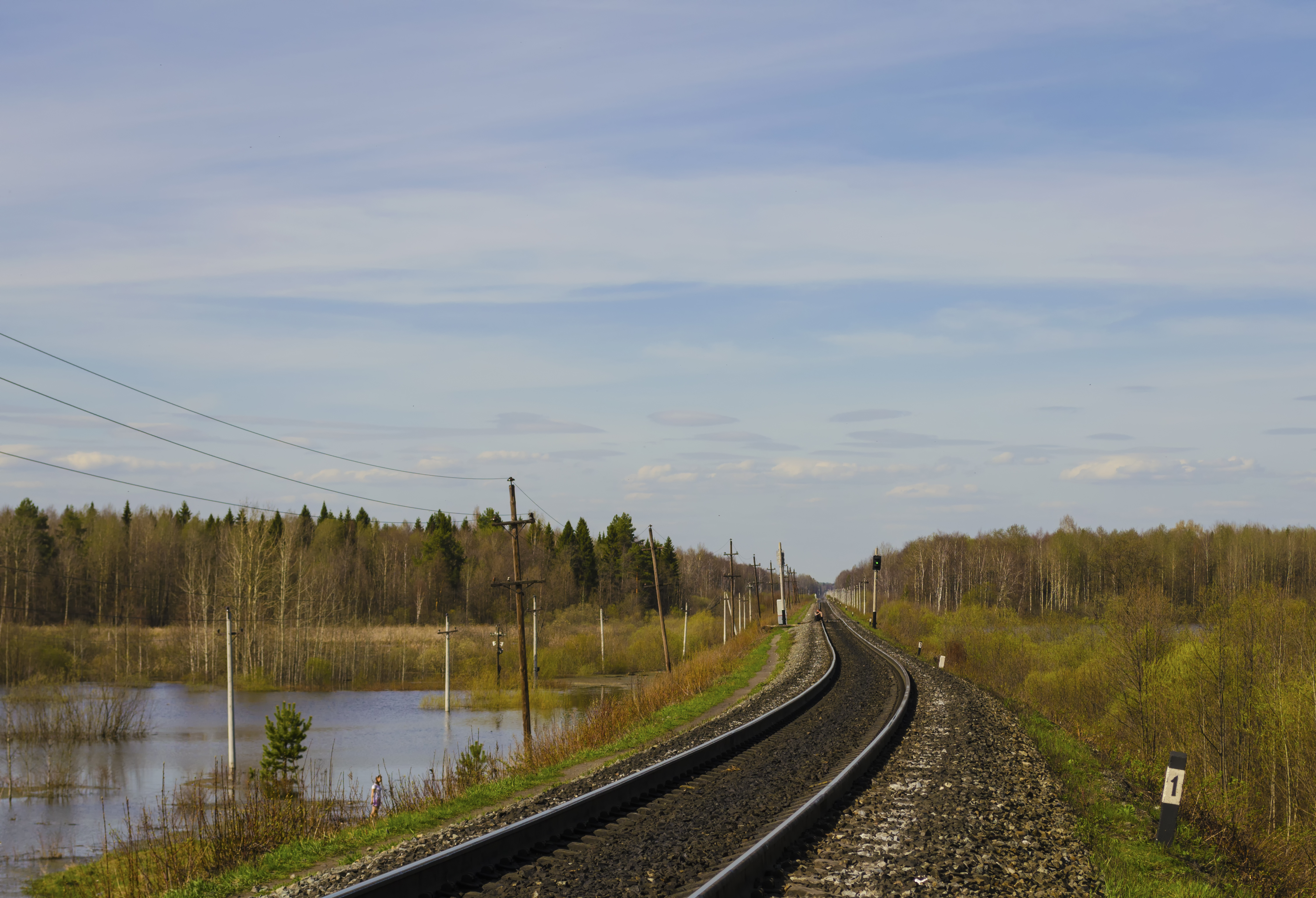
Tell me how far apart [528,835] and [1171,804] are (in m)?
7.21

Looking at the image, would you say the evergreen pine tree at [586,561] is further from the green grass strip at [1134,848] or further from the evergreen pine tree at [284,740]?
the green grass strip at [1134,848]

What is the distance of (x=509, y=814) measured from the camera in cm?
1039

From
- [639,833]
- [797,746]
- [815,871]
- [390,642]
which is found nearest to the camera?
[815,871]

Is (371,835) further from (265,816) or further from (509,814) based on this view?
(509,814)

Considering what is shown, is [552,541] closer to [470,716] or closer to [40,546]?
[40,546]

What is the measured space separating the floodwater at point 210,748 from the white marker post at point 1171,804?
44.5 ft

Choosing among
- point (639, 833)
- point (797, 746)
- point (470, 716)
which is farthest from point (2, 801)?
point (639, 833)

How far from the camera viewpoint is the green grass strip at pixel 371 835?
8797mm

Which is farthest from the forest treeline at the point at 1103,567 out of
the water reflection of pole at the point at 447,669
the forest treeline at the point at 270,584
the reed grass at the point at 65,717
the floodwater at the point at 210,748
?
the reed grass at the point at 65,717

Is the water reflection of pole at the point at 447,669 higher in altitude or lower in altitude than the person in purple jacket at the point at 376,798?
lower

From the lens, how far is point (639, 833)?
9.56 metres

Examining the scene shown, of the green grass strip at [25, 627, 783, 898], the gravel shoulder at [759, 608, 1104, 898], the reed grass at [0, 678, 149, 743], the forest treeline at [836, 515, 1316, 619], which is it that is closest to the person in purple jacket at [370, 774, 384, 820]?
the green grass strip at [25, 627, 783, 898]

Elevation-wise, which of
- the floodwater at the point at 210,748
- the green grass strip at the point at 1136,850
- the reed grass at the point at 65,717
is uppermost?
the green grass strip at the point at 1136,850

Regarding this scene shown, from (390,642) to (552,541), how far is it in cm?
6833
